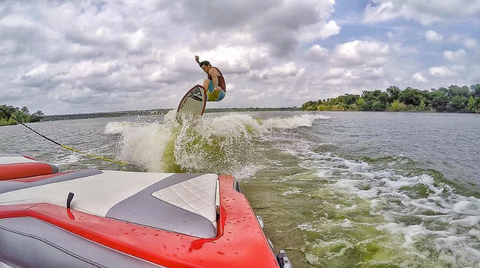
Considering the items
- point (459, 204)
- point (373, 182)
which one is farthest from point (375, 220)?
point (373, 182)

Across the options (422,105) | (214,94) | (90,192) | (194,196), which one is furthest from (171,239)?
(422,105)

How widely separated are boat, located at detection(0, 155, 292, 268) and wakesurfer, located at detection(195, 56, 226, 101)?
6421 mm

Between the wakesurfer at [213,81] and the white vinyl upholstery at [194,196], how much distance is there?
621 cm

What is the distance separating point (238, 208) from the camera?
2.33 m

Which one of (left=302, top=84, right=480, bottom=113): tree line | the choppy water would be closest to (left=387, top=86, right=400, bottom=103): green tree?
(left=302, top=84, right=480, bottom=113): tree line

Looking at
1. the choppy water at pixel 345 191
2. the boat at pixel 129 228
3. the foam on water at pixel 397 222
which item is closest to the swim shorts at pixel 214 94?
the choppy water at pixel 345 191

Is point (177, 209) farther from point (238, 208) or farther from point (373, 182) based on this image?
point (373, 182)

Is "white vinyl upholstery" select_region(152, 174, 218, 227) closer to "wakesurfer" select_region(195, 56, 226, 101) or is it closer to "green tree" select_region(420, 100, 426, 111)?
"wakesurfer" select_region(195, 56, 226, 101)

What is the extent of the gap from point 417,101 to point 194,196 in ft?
255

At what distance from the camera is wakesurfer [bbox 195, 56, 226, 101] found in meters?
8.70

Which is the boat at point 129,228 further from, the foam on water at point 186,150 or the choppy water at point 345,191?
the foam on water at point 186,150

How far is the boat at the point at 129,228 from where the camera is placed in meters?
1.56

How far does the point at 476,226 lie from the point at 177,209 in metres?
3.82

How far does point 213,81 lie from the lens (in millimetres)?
8773
